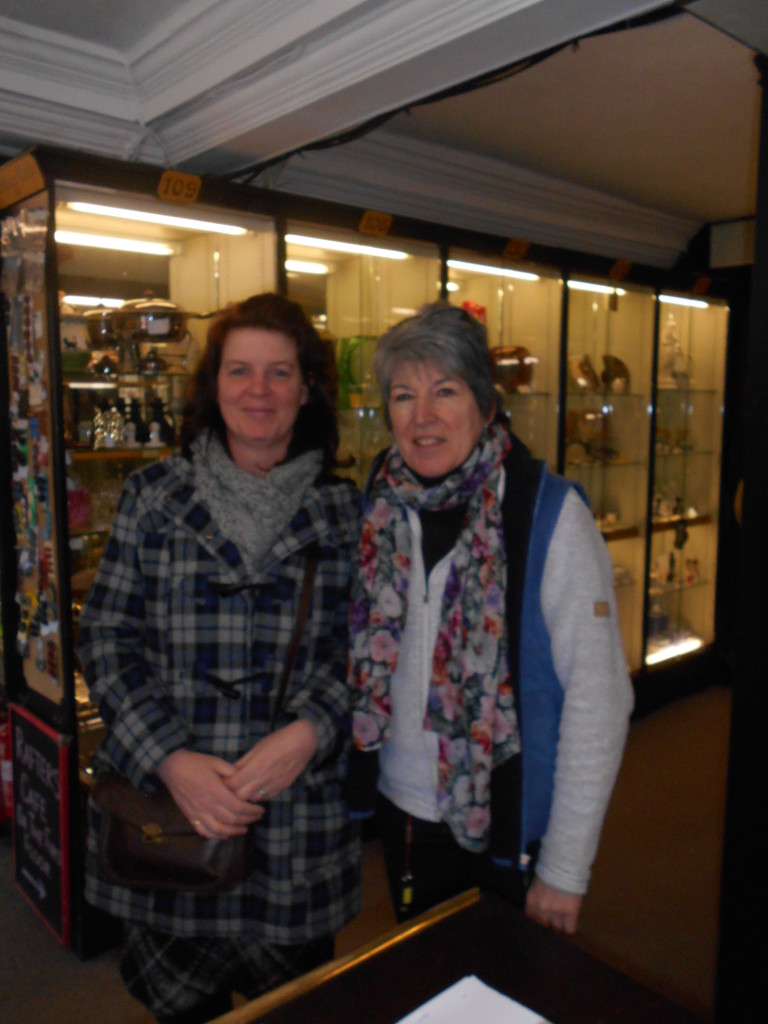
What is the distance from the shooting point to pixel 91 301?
262 cm

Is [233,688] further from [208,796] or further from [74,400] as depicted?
[74,400]

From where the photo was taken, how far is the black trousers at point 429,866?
1438 millimetres

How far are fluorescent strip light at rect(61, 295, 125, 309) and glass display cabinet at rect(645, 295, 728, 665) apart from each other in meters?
3.09

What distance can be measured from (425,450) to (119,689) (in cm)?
73

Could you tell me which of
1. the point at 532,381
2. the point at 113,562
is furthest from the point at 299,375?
the point at 532,381

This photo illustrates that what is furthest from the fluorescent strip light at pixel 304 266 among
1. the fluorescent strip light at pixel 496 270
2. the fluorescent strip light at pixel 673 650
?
the fluorescent strip light at pixel 673 650

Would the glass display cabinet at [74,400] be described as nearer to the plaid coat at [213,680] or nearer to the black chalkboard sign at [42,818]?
the black chalkboard sign at [42,818]

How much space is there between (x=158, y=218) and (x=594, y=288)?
249 cm

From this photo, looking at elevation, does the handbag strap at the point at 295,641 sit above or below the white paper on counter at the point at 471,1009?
above

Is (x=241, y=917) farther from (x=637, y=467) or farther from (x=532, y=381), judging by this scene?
(x=637, y=467)

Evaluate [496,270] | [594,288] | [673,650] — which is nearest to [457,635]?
[496,270]

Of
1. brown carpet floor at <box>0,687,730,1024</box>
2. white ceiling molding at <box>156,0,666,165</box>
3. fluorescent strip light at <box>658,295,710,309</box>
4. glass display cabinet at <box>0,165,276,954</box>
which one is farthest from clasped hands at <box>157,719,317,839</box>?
fluorescent strip light at <box>658,295,710,309</box>

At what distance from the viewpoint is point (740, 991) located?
1.40 m

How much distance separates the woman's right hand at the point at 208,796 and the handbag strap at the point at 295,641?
14 centimetres
